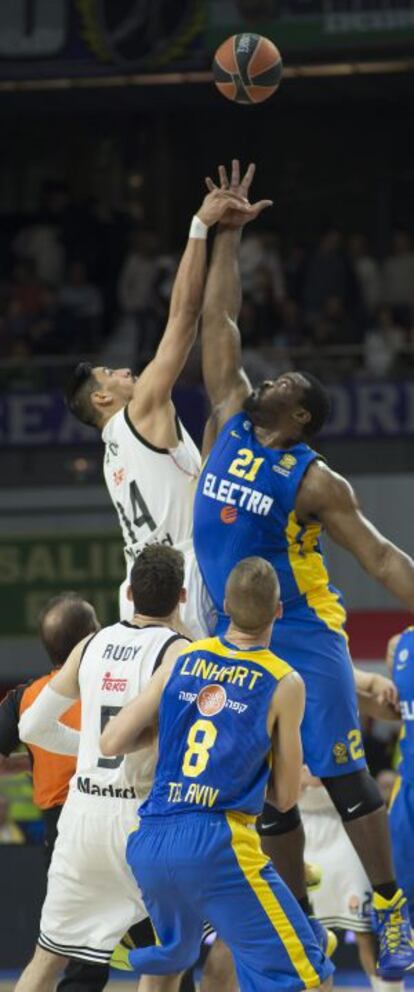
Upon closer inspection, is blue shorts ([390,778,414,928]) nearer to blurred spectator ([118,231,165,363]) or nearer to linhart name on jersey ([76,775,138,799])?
linhart name on jersey ([76,775,138,799])

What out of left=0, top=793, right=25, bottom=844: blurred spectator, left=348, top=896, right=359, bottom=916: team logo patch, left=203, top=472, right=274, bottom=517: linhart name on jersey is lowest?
left=0, top=793, right=25, bottom=844: blurred spectator

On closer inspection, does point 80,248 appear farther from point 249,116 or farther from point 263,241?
point 249,116

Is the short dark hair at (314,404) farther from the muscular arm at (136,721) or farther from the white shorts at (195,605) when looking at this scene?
the muscular arm at (136,721)

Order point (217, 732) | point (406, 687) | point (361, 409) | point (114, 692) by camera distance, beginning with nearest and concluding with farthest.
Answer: point (217, 732) < point (114, 692) < point (406, 687) < point (361, 409)

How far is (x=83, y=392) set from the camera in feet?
26.2

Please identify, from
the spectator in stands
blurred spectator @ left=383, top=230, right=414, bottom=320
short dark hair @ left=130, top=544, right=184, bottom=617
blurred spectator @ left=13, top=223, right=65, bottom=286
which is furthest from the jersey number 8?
blurred spectator @ left=13, top=223, right=65, bottom=286

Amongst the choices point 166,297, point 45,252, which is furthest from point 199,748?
point 45,252

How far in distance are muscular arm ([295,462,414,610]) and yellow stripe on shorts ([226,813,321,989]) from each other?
111 cm

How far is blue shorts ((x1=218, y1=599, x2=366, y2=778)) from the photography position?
7.06m

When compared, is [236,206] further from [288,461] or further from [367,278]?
[367,278]

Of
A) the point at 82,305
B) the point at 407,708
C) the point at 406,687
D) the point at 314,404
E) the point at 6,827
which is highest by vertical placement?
the point at 314,404

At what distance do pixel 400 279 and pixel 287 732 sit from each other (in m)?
12.4

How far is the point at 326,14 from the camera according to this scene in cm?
1683

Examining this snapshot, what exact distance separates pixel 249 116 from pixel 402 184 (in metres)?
2.02
